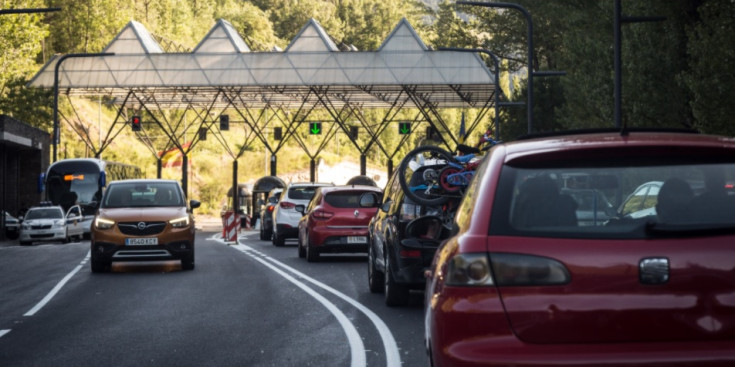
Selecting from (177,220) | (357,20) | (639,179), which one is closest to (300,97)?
(177,220)

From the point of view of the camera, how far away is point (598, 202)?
6199 mm

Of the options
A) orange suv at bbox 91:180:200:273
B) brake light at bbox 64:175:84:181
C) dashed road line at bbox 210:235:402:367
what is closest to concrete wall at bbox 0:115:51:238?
brake light at bbox 64:175:84:181

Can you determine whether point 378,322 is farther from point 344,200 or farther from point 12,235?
point 12,235

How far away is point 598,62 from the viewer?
4669cm

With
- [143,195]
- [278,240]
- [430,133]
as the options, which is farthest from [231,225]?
[430,133]

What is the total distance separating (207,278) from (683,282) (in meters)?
16.5

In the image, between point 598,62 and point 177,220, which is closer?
point 177,220

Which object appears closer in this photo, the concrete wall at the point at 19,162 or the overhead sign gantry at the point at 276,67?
the overhead sign gantry at the point at 276,67

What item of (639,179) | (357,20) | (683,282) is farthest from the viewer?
(357,20)

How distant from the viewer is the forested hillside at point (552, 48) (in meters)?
35.4

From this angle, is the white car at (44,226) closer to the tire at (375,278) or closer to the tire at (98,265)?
the tire at (98,265)

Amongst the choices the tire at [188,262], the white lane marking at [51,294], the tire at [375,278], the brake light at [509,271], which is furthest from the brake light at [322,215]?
the brake light at [509,271]

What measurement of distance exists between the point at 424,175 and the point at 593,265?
9.83m

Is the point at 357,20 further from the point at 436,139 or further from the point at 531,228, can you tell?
the point at 531,228
